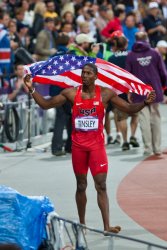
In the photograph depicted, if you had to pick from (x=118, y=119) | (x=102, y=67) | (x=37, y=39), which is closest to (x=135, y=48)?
(x=118, y=119)

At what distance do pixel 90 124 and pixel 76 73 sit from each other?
6.93 ft

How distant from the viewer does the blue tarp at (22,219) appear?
33.7 feet

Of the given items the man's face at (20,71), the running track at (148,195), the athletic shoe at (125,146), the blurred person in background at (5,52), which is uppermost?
the blurred person in background at (5,52)

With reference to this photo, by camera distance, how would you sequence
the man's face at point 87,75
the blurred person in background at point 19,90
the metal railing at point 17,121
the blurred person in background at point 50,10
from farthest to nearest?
the blurred person in background at point 50,10 → the blurred person in background at point 19,90 → the metal railing at point 17,121 → the man's face at point 87,75

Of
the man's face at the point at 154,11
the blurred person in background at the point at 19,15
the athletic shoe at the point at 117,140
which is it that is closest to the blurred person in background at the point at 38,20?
the blurred person in background at the point at 19,15

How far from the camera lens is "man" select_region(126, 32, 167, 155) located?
61.1 ft

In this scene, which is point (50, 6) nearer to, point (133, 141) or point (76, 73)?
point (133, 141)

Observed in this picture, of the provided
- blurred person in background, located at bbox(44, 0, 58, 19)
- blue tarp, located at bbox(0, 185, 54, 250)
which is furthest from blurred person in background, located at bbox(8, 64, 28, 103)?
blue tarp, located at bbox(0, 185, 54, 250)

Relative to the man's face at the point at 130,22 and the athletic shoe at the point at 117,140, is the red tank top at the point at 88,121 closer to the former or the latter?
the athletic shoe at the point at 117,140

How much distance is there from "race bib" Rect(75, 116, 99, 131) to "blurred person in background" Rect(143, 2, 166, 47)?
56.5 feet

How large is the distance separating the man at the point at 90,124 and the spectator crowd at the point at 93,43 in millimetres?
5650

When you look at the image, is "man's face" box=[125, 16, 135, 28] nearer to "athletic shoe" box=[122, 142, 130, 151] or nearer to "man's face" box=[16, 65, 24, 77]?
"man's face" box=[16, 65, 24, 77]

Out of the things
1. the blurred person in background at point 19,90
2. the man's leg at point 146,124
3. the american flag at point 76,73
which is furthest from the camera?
the blurred person in background at point 19,90

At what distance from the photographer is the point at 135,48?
18781 millimetres
